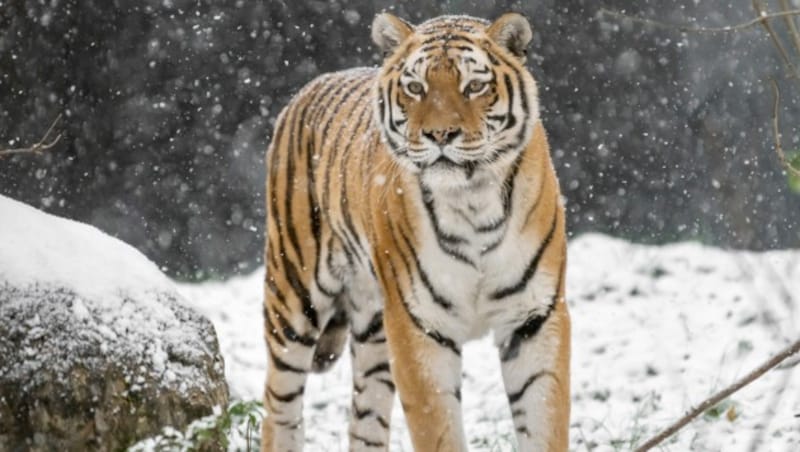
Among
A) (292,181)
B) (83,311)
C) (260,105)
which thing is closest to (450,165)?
(83,311)

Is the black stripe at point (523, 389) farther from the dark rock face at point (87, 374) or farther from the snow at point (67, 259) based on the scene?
the snow at point (67, 259)

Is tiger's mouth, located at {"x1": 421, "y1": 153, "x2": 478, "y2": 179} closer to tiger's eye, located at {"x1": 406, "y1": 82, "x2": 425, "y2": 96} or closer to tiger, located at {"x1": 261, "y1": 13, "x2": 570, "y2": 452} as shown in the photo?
tiger, located at {"x1": 261, "y1": 13, "x2": 570, "y2": 452}

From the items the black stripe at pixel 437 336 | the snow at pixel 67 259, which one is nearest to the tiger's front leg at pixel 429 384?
the black stripe at pixel 437 336

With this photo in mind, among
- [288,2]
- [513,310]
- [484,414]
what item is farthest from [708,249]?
[513,310]

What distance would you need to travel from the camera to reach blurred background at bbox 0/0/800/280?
9070 millimetres

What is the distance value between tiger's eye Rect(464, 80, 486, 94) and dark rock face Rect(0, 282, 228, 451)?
44.2 inches

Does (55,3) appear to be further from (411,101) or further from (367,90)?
(411,101)

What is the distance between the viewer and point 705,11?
29.7 ft

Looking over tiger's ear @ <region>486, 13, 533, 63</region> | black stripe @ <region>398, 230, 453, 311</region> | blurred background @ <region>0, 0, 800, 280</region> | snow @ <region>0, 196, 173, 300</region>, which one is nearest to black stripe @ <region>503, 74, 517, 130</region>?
tiger's ear @ <region>486, 13, 533, 63</region>

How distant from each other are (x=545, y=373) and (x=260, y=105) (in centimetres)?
632

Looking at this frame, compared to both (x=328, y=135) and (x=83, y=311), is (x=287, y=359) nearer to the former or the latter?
(x=328, y=135)

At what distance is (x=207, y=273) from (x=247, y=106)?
1361 millimetres

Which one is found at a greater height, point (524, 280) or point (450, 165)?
point (450, 165)

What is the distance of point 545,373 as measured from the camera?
3516mm
